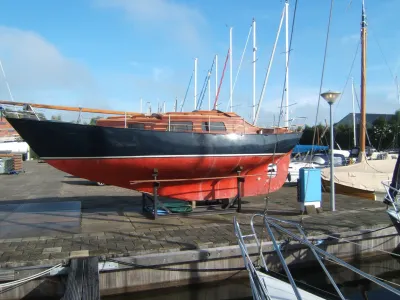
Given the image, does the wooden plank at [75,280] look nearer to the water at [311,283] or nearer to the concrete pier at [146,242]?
the concrete pier at [146,242]

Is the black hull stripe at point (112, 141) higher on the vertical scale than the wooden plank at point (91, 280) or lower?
higher

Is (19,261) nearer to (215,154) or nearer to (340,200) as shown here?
(215,154)

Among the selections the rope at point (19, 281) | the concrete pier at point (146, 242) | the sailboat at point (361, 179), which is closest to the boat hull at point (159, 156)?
the concrete pier at point (146, 242)

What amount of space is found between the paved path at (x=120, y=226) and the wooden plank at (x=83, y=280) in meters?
0.34

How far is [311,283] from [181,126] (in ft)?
16.3

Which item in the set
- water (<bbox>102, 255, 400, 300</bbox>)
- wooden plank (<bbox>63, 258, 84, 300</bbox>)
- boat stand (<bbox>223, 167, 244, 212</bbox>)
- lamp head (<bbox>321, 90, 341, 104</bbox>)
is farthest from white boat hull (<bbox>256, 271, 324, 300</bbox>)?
lamp head (<bbox>321, 90, 341, 104</bbox>)

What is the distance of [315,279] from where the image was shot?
720 centimetres

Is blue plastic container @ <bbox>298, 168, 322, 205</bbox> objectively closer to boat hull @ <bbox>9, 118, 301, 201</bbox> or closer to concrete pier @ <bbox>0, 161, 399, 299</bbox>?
concrete pier @ <bbox>0, 161, 399, 299</bbox>

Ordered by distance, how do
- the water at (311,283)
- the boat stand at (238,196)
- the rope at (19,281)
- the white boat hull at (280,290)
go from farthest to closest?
the boat stand at (238,196) → the water at (311,283) → the rope at (19,281) → the white boat hull at (280,290)

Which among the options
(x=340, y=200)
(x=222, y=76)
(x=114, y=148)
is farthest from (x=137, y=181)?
(x=222, y=76)

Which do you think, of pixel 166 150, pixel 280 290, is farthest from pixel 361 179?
pixel 280 290

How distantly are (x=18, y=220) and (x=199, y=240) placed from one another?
16.6 feet

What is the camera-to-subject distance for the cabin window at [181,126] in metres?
9.55

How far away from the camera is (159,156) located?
8969mm
